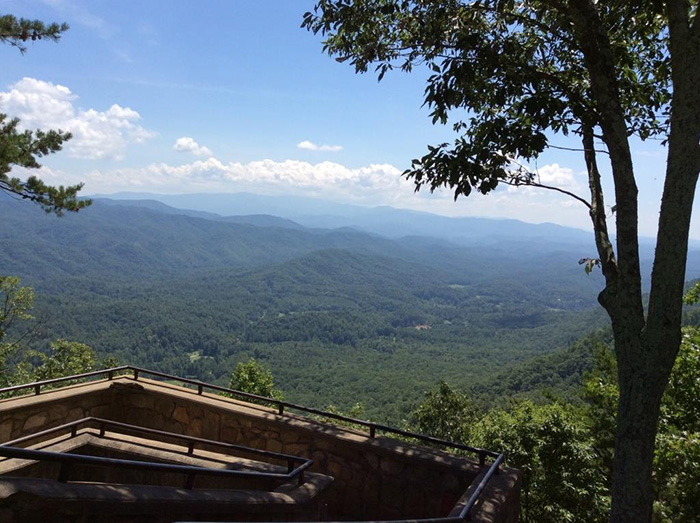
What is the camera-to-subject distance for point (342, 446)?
5.26 meters

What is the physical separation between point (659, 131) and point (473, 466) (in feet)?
16.2

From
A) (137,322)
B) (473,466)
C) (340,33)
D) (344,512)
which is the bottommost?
(137,322)

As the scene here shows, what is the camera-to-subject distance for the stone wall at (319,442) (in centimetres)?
466

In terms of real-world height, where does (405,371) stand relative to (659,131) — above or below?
below

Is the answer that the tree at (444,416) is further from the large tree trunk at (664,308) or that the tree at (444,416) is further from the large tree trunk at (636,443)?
the large tree trunk at (664,308)

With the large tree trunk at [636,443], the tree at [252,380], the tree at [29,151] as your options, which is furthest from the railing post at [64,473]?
the tree at [252,380]

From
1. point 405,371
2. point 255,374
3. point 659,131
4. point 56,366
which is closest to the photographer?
point 659,131

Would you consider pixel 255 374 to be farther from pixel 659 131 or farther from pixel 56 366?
pixel 659 131

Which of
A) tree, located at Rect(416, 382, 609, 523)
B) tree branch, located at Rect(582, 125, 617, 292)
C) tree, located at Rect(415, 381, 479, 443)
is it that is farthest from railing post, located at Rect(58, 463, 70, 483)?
tree, located at Rect(415, 381, 479, 443)

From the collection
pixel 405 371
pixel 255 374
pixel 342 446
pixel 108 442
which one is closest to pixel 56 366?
pixel 255 374

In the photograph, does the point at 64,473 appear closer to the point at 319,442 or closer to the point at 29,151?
the point at 319,442

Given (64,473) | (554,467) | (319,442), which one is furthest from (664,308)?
(554,467)

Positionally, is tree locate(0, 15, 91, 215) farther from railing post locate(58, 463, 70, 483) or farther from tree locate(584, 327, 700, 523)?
tree locate(584, 327, 700, 523)

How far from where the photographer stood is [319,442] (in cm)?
540
